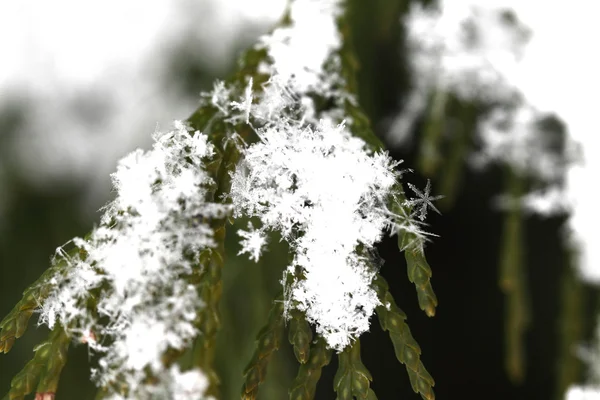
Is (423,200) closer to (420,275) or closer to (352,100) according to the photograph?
(420,275)

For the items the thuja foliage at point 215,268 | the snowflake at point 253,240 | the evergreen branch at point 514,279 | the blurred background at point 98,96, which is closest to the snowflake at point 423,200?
the thuja foliage at point 215,268

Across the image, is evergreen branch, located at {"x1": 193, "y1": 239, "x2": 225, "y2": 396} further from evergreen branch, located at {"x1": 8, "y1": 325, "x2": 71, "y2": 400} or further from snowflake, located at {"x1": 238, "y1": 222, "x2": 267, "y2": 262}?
evergreen branch, located at {"x1": 8, "y1": 325, "x2": 71, "y2": 400}

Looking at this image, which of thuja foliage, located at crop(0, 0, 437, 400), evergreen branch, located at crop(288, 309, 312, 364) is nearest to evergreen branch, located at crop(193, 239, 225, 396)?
thuja foliage, located at crop(0, 0, 437, 400)

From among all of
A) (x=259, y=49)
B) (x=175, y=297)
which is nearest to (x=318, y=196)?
(x=175, y=297)

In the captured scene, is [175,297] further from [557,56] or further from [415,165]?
[415,165]

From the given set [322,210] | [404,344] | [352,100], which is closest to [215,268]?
[322,210]
